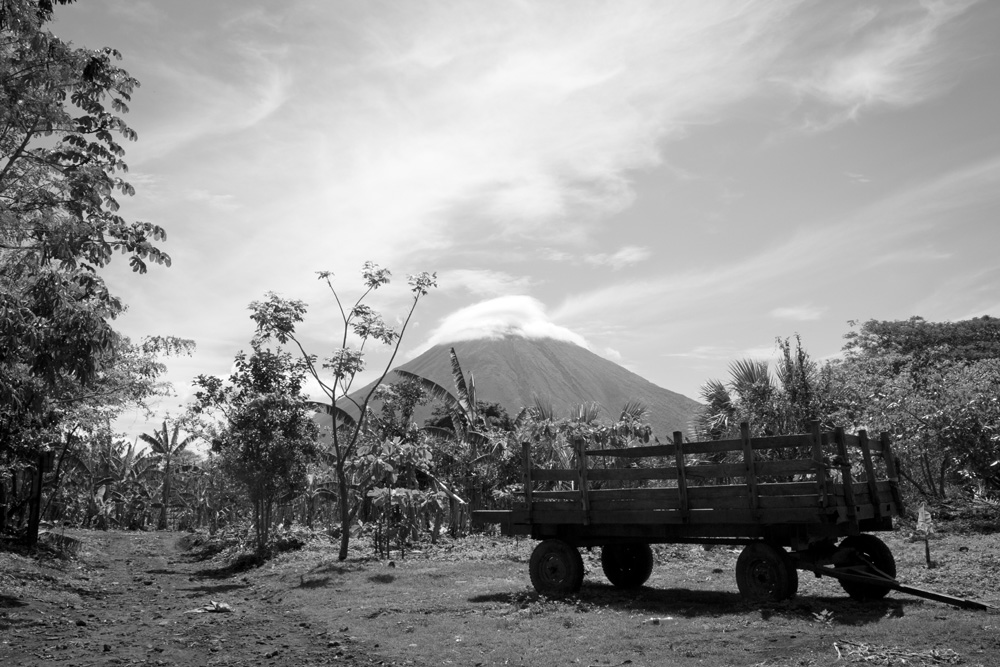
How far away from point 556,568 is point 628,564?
1.53 m

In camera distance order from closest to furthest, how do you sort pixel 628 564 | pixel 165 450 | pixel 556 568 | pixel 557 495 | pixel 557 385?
1. pixel 556 568
2. pixel 557 495
3. pixel 628 564
4. pixel 165 450
5. pixel 557 385

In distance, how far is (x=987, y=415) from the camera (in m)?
19.8

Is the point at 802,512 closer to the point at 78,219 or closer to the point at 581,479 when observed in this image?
the point at 581,479

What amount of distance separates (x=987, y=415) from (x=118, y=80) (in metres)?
21.8

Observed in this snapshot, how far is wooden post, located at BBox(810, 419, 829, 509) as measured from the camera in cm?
959

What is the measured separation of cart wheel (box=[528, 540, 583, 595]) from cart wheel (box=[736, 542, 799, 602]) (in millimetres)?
2827

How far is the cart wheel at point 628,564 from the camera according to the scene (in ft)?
42.3

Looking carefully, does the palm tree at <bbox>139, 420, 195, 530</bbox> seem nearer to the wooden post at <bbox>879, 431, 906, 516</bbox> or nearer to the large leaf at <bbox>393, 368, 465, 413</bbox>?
the large leaf at <bbox>393, 368, 465, 413</bbox>

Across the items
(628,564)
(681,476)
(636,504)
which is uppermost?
(681,476)

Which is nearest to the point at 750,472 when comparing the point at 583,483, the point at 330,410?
the point at 583,483

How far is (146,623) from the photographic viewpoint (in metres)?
11.4

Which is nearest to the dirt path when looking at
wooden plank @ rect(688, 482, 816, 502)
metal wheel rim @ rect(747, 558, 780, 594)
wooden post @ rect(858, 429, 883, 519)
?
wooden plank @ rect(688, 482, 816, 502)

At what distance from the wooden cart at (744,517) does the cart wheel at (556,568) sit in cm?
2

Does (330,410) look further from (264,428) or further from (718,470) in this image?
(718,470)
